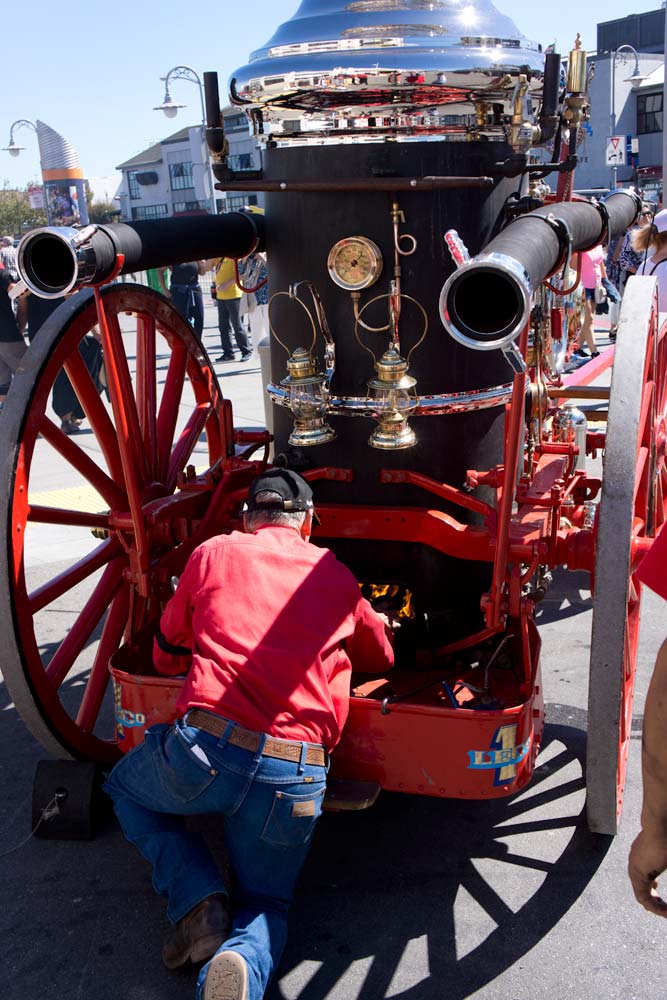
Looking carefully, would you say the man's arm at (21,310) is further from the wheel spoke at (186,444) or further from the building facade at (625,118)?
the building facade at (625,118)

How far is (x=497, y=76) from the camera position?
3033 millimetres

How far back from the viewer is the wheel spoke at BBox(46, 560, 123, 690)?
129 inches

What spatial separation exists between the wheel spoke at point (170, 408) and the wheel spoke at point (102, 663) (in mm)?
581

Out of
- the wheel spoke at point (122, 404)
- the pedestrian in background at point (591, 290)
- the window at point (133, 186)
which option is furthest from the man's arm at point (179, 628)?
the window at point (133, 186)

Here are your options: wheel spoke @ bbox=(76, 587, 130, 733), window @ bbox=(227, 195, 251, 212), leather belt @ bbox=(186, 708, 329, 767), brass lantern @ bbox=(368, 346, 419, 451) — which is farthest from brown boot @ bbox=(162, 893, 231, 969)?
window @ bbox=(227, 195, 251, 212)

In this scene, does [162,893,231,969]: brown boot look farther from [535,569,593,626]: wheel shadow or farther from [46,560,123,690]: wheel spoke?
[535,569,593,626]: wheel shadow

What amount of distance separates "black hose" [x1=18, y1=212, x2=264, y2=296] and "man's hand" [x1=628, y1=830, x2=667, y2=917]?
6.31 ft

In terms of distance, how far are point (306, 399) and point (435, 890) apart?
156 centimetres

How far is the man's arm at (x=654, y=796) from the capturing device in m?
1.72

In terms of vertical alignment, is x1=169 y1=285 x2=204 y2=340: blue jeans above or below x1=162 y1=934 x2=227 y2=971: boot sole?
above

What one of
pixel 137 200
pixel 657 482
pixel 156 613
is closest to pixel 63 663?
pixel 156 613

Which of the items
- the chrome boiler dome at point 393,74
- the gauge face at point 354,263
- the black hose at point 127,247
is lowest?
the gauge face at point 354,263

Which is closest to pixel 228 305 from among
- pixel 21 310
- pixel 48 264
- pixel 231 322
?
pixel 231 322

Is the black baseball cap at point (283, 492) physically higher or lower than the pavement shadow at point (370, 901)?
higher
